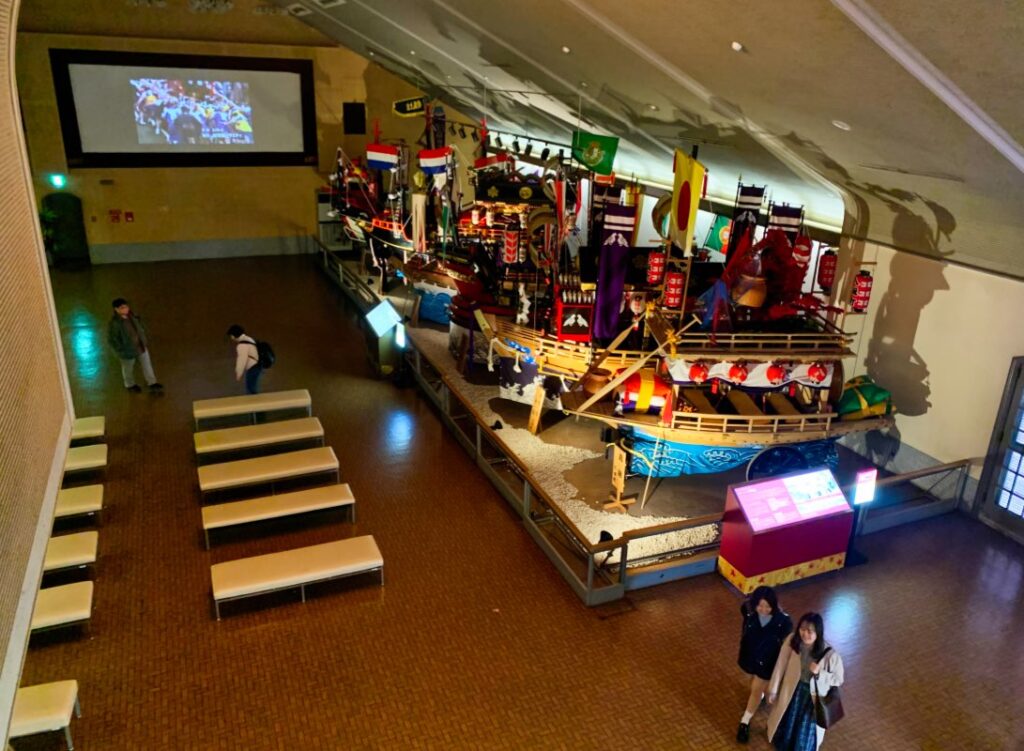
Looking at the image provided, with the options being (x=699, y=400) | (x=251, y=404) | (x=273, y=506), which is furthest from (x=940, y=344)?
(x=251, y=404)

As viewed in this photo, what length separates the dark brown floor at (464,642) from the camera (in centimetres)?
635

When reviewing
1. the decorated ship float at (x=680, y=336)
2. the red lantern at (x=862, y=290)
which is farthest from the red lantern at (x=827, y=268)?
A: the red lantern at (x=862, y=290)

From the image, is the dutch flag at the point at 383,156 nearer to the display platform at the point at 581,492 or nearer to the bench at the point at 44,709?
the display platform at the point at 581,492

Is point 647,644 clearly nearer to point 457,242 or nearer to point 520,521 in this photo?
point 520,521

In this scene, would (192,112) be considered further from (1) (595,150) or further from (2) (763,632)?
(2) (763,632)

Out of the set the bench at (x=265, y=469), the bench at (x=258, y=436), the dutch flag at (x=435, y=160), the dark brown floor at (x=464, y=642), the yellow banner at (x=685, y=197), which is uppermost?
the dutch flag at (x=435, y=160)

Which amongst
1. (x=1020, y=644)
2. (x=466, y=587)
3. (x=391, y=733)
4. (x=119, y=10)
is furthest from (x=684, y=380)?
(x=119, y=10)

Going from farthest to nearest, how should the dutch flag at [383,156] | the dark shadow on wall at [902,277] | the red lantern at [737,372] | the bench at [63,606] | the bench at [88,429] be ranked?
1. the dutch flag at [383,156]
2. the bench at [88,429]
3. the dark shadow on wall at [902,277]
4. the red lantern at [737,372]
5. the bench at [63,606]

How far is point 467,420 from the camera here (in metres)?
11.7

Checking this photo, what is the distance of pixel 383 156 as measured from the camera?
15.5 metres

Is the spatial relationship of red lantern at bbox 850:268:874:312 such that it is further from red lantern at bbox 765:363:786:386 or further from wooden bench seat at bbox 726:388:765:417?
wooden bench seat at bbox 726:388:765:417

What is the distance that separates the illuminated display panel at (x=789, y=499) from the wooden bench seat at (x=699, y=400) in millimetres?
1252

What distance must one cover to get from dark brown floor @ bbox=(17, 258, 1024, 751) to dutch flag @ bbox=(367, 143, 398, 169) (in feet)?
24.2

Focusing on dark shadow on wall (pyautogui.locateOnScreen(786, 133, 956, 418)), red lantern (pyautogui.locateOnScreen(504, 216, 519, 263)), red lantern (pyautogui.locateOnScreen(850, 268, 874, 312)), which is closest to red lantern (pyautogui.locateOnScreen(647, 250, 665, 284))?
dark shadow on wall (pyautogui.locateOnScreen(786, 133, 956, 418))
